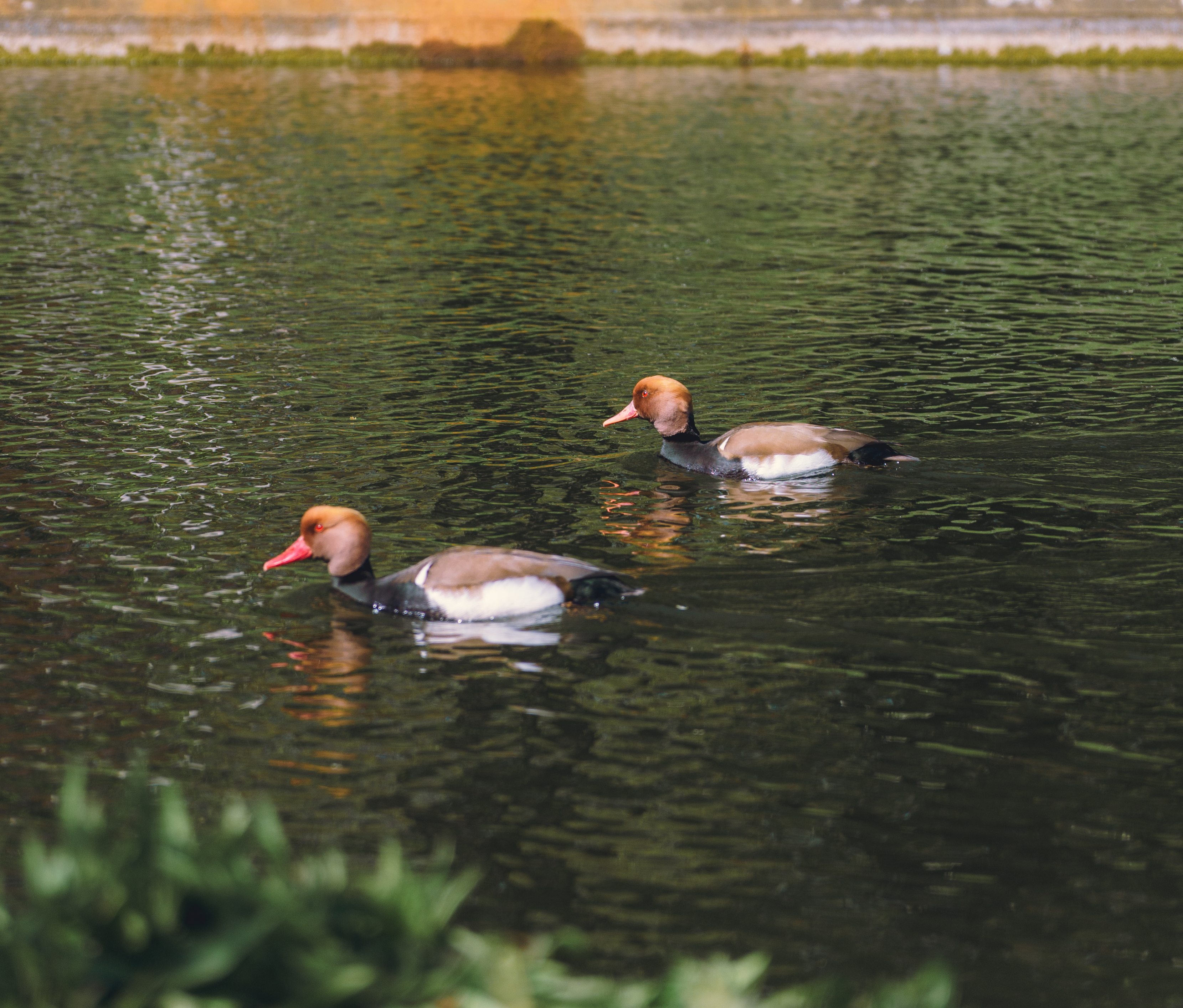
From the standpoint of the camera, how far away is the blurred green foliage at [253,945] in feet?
12.9

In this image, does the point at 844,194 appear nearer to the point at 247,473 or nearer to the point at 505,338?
the point at 505,338

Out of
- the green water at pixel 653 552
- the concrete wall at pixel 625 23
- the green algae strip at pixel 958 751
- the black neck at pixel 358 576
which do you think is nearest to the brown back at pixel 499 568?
the green water at pixel 653 552

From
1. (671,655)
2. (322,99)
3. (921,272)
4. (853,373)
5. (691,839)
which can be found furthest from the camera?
(322,99)

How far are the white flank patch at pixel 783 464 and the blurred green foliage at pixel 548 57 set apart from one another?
44.2 metres

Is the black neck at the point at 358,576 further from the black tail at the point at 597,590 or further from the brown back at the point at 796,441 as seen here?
the brown back at the point at 796,441

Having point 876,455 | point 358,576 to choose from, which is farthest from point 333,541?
point 876,455

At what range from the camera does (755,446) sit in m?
13.8

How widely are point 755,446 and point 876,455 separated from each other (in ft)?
3.54

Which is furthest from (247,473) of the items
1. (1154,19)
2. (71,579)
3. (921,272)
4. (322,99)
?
(1154,19)

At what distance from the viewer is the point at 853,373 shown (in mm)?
17688

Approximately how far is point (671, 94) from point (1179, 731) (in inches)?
1579

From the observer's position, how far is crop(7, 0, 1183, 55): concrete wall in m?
54.5

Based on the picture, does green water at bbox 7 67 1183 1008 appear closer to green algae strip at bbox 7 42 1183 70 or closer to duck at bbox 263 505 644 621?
duck at bbox 263 505 644 621

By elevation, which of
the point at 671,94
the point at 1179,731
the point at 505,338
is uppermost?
the point at 671,94
